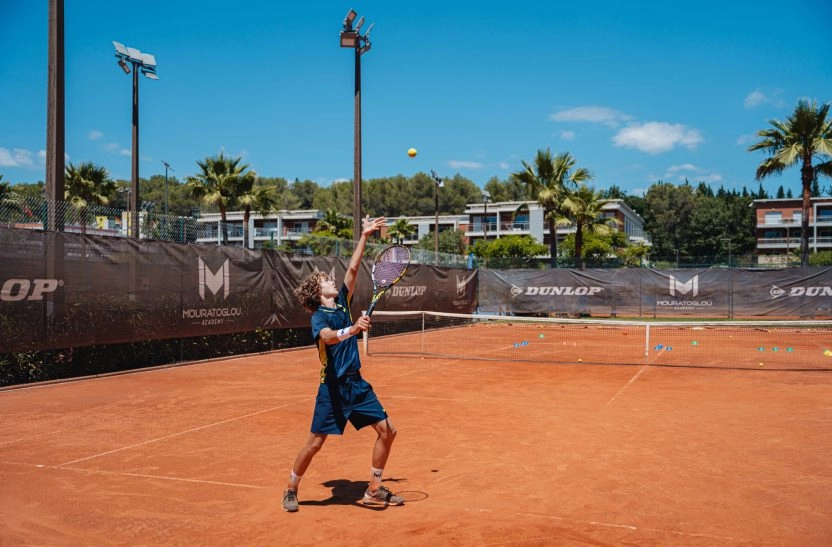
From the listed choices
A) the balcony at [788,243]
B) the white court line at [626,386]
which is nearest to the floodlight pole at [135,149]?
the white court line at [626,386]

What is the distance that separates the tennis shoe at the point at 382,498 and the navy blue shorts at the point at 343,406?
0.51m

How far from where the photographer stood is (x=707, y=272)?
83.4ft

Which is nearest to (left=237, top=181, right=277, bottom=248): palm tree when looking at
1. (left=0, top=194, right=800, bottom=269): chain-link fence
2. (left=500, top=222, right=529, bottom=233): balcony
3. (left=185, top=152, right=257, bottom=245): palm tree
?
(left=185, top=152, right=257, bottom=245): palm tree

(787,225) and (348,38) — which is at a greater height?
(348,38)

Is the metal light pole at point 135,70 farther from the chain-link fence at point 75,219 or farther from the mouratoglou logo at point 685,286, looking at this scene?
the mouratoglou logo at point 685,286

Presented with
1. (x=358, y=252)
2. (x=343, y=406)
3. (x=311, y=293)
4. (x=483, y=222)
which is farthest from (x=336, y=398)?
(x=483, y=222)

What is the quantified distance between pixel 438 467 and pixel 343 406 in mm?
1592

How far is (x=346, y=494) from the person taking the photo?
5.39 meters

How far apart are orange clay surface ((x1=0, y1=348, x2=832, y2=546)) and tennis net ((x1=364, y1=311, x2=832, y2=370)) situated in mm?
4140

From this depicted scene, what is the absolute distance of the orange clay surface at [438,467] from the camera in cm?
457

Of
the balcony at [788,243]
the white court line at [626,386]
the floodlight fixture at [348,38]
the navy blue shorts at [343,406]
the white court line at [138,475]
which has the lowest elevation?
the white court line at [626,386]

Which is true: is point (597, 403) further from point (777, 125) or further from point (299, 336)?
point (777, 125)

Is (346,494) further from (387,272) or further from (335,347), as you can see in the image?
(387,272)

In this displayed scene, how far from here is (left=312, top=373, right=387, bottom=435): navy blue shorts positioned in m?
4.93
